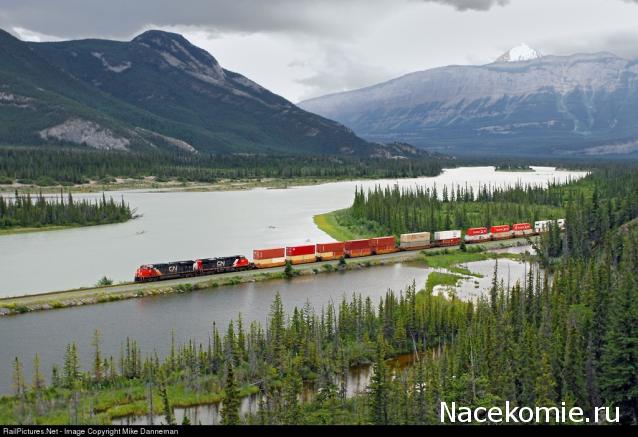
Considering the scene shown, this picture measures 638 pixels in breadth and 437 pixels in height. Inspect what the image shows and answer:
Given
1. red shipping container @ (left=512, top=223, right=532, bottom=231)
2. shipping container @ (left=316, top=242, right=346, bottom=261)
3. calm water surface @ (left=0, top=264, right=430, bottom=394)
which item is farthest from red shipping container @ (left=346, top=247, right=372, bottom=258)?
red shipping container @ (left=512, top=223, right=532, bottom=231)

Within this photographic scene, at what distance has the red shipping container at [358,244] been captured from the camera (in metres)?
118

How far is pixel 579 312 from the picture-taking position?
62250 millimetres

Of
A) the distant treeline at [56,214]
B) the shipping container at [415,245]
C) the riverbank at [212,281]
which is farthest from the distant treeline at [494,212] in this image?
the distant treeline at [56,214]

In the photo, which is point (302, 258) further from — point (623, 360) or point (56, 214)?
point (56, 214)

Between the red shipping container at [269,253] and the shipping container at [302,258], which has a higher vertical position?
the red shipping container at [269,253]

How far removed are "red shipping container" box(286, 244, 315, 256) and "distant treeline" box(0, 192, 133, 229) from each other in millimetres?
69117

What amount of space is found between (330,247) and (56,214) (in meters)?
78.5

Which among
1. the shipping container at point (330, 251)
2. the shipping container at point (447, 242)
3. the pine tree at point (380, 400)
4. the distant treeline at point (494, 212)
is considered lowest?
the pine tree at point (380, 400)

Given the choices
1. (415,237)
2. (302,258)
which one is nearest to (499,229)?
(415,237)

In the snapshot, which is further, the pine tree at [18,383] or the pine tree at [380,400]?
the pine tree at [18,383]

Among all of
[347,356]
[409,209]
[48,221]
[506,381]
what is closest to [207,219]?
[48,221]

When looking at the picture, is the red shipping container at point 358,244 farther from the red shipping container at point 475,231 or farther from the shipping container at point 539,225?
the shipping container at point 539,225

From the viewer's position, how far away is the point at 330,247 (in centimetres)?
11419

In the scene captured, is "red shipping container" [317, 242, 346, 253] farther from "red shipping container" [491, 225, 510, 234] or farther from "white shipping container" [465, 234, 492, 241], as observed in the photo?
"red shipping container" [491, 225, 510, 234]
